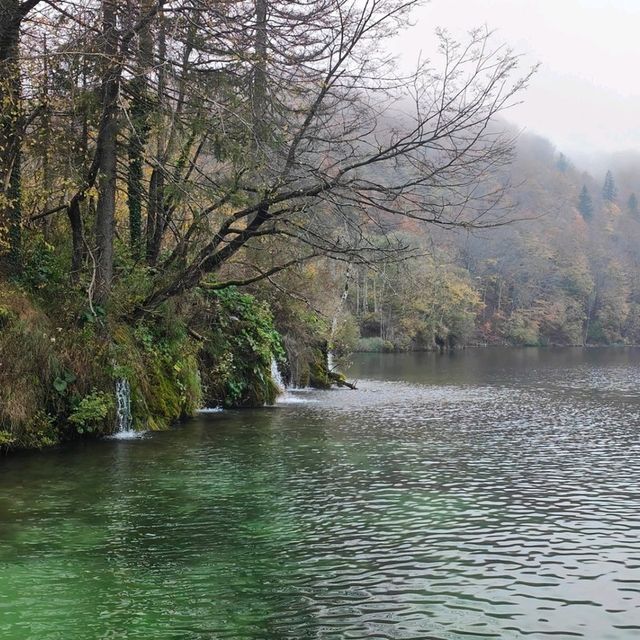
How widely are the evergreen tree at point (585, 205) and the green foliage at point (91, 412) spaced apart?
146m

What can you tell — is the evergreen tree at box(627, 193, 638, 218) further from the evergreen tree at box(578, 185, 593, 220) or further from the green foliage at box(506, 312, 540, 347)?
the green foliage at box(506, 312, 540, 347)

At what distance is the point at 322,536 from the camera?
8.59 metres

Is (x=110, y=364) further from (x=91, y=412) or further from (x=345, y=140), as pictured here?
(x=345, y=140)

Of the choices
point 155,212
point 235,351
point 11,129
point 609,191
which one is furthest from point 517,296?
point 11,129

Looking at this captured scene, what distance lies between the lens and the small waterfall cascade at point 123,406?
49.5ft

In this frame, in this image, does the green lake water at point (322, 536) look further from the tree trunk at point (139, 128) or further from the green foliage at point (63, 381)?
the tree trunk at point (139, 128)

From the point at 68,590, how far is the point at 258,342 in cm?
1460

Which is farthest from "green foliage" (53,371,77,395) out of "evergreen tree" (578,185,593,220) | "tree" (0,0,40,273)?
"evergreen tree" (578,185,593,220)

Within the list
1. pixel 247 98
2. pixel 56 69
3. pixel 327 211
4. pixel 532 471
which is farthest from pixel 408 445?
pixel 56 69

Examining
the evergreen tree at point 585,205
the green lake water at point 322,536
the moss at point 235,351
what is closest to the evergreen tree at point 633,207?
the evergreen tree at point 585,205

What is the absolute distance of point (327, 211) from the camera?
583 inches

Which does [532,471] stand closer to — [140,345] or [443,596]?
[443,596]

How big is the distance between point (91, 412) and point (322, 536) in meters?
7.14

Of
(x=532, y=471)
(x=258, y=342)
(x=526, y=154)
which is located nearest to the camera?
(x=532, y=471)
